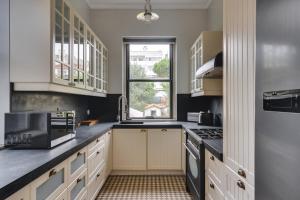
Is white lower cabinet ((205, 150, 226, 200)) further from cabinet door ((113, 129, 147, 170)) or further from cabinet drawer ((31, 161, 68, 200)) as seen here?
cabinet door ((113, 129, 147, 170))

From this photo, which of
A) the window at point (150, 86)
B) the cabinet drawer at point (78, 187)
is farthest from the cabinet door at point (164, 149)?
the cabinet drawer at point (78, 187)

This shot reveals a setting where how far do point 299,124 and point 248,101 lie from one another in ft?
1.85

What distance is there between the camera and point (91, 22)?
4562 millimetres

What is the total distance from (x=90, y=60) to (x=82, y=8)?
4.03 ft

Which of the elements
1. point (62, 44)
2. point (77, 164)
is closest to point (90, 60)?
point (62, 44)

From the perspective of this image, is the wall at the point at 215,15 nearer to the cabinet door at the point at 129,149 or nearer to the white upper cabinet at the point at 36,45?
the cabinet door at the point at 129,149

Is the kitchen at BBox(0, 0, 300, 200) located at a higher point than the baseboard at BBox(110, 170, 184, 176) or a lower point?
higher

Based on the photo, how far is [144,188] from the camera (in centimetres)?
346

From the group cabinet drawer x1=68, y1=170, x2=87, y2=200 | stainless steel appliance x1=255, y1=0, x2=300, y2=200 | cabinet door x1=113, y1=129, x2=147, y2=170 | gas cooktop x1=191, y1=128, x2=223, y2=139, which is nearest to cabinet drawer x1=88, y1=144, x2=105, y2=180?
cabinet drawer x1=68, y1=170, x2=87, y2=200

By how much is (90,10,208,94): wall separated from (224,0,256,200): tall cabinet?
2.84 meters

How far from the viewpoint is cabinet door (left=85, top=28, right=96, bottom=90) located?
10.5ft

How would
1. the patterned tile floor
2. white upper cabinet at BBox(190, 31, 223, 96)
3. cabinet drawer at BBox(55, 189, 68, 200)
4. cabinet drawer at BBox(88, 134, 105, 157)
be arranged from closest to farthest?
cabinet drawer at BBox(55, 189, 68, 200), cabinet drawer at BBox(88, 134, 105, 157), the patterned tile floor, white upper cabinet at BBox(190, 31, 223, 96)

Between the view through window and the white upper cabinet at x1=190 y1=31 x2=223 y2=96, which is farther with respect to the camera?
the view through window

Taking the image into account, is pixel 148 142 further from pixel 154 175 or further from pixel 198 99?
pixel 198 99
